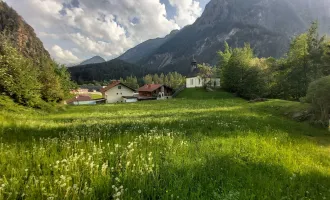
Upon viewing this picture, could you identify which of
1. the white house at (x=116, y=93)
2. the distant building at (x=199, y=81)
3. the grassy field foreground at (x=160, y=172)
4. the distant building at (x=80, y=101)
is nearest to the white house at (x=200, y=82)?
the distant building at (x=199, y=81)

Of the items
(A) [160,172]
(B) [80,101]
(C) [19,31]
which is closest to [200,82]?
(B) [80,101]

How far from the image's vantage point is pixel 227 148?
7059 mm

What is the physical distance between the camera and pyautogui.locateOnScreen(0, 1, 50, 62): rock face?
388 feet

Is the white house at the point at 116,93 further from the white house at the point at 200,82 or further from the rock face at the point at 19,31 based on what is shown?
the rock face at the point at 19,31

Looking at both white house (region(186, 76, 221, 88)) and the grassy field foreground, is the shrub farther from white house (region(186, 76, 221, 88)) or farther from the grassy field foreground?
white house (region(186, 76, 221, 88))

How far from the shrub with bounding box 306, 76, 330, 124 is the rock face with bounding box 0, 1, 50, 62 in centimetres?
13558

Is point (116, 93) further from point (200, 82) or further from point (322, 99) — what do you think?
point (322, 99)

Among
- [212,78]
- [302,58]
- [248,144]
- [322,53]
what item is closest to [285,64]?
[302,58]

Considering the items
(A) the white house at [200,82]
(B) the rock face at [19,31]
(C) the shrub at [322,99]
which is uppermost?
(B) the rock face at [19,31]

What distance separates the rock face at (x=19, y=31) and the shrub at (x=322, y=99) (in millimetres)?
135579

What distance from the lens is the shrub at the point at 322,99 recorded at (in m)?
16.0

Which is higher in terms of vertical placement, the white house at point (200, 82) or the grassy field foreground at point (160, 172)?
the white house at point (200, 82)

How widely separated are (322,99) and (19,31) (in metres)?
164

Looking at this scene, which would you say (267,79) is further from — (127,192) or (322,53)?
(127,192)
